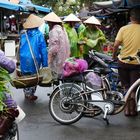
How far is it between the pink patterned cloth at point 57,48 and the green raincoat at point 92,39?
5.62 ft

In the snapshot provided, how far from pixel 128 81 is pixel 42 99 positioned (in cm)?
269

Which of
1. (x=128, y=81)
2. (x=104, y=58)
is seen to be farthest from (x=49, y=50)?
(x=128, y=81)

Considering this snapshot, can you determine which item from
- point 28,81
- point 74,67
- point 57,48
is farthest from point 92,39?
point 74,67

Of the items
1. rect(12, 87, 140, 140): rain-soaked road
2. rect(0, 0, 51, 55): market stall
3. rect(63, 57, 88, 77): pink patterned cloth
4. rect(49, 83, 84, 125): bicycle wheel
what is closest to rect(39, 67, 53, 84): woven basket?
rect(12, 87, 140, 140): rain-soaked road

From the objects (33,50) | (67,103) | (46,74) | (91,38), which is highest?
(91,38)

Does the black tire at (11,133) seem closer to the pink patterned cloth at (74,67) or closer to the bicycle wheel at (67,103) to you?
the bicycle wheel at (67,103)

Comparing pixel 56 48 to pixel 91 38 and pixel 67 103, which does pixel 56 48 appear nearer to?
pixel 67 103

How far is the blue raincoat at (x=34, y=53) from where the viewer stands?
9203 mm

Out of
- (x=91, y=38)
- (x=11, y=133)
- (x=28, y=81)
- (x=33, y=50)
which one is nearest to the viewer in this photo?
(x=11, y=133)

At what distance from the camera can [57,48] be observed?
29.8 ft

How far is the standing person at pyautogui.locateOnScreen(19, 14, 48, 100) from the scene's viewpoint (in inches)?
362

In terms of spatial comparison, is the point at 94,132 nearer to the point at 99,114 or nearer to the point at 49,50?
the point at 99,114

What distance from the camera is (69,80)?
761cm

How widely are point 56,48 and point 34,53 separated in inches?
19.2
